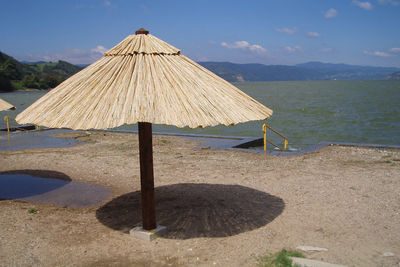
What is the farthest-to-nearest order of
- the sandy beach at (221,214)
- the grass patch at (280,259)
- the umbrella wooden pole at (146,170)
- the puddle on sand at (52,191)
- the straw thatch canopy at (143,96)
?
the puddle on sand at (52,191) < the umbrella wooden pole at (146,170) < the sandy beach at (221,214) < the straw thatch canopy at (143,96) < the grass patch at (280,259)

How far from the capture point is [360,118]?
105ft

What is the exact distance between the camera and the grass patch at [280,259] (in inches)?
146

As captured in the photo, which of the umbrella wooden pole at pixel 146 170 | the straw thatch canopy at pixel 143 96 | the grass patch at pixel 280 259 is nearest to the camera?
the grass patch at pixel 280 259

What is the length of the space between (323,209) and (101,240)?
3341 mm

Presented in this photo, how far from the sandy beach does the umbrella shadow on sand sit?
0.05 feet

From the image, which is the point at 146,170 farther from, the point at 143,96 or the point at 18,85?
the point at 18,85

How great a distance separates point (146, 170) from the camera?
4535 millimetres

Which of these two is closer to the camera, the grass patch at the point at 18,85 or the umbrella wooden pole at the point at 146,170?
the umbrella wooden pole at the point at 146,170

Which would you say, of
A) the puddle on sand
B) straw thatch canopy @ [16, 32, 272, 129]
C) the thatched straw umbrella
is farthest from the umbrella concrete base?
the puddle on sand

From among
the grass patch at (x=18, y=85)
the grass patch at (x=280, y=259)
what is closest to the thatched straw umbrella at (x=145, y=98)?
the grass patch at (x=280, y=259)

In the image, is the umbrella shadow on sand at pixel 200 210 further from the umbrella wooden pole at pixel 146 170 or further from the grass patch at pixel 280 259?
the grass patch at pixel 280 259

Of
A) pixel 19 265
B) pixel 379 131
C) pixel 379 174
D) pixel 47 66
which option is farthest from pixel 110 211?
pixel 47 66

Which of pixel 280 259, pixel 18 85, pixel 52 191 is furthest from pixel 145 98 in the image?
pixel 18 85

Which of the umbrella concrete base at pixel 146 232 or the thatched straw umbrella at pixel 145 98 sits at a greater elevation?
the thatched straw umbrella at pixel 145 98
